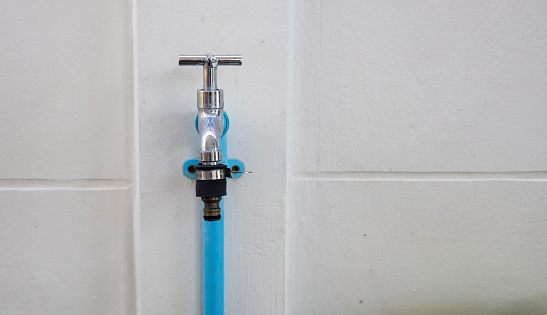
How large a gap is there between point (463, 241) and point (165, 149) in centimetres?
56

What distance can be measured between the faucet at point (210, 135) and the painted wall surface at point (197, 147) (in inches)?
2.0

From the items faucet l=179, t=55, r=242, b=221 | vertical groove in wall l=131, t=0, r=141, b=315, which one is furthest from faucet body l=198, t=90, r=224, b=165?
vertical groove in wall l=131, t=0, r=141, b=315

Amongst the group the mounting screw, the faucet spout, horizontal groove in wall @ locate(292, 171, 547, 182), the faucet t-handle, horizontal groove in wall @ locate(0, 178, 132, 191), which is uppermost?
the faucet t-handle

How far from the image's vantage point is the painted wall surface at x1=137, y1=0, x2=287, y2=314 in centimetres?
68

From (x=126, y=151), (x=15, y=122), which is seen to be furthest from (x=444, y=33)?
(x=15, y=122)

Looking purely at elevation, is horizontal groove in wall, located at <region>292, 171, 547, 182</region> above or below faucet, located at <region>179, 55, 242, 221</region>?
below

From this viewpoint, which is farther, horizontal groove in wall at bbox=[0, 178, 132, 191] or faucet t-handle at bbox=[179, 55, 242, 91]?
horizontal groove in wall at bbox=[0, 178, 132, 191]

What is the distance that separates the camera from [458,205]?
793 millimetres

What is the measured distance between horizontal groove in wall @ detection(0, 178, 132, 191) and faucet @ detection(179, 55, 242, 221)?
7.6 inches

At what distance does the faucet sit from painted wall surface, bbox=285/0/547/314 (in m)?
0.17

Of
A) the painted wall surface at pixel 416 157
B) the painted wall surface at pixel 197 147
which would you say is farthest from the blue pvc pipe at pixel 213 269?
the painted wall surface at pixel 416 157

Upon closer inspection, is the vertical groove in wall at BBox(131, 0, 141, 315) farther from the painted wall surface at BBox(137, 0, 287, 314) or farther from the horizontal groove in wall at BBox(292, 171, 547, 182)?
the horizontal groove in wall at BBox(292, 171, 547, 182)

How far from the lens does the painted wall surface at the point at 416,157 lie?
2.52 ft

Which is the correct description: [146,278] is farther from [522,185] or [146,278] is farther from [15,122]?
[522,185]
